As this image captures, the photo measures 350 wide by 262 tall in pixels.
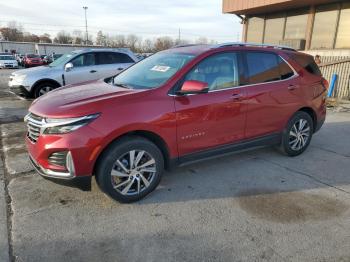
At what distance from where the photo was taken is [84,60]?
9.16 meters

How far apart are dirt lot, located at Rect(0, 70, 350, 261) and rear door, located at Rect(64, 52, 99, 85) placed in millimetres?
4561

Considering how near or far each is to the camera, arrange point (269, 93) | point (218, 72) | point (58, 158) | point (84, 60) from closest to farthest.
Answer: point (58, 158) → point (218, 72) → point (269, 93) → point (84, 60)

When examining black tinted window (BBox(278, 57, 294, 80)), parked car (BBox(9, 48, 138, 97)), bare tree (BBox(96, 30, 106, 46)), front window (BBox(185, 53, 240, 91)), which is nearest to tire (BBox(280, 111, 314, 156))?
black tinted window (BBox(278, 57, 294, 80))

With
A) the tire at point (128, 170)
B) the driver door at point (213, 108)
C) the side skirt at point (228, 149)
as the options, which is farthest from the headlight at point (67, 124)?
the side skirt at point (228, 149)

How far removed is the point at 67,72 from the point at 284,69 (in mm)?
6453

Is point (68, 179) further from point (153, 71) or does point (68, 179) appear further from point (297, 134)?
point (297, 134)

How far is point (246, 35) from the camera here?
1764 centimetres

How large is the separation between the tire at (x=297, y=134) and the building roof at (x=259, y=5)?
10112 mm

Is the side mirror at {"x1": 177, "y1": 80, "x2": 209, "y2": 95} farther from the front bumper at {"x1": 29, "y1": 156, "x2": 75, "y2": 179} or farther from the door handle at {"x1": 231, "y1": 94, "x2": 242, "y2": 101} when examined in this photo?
the front bumper at {"x1": 29, "y1": 156, "x2": 75, "y2": 179}

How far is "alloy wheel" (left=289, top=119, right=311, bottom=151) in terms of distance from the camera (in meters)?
4.89

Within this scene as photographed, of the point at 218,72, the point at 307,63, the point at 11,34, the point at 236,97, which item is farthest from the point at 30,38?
the point at 236,97

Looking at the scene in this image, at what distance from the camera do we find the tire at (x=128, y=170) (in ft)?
10.5

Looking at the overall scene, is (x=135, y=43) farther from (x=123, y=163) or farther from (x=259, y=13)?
(x=123, y=163)

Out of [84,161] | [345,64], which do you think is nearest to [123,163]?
[84,161]
